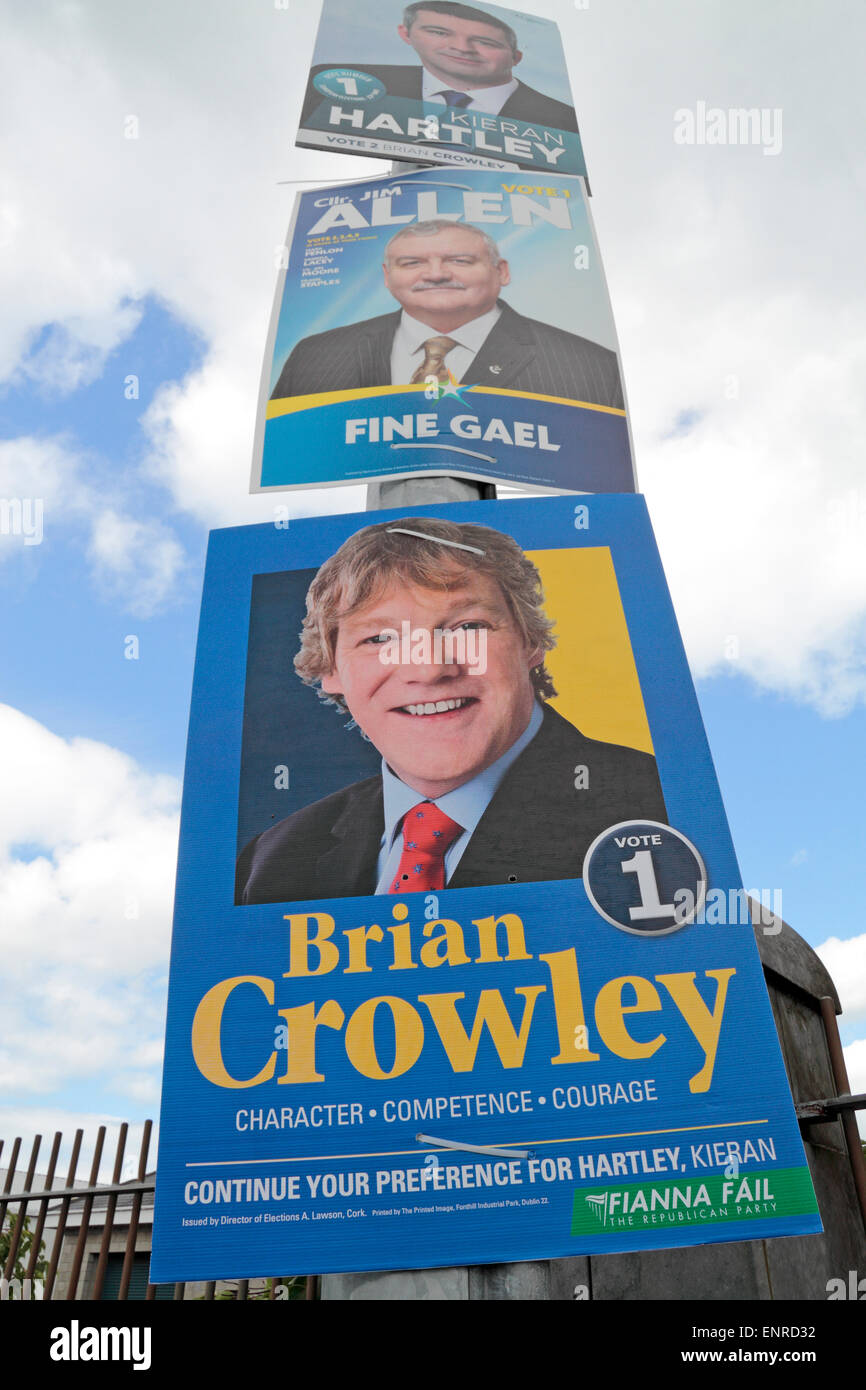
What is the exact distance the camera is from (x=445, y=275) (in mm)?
8320

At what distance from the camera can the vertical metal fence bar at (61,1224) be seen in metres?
5.21

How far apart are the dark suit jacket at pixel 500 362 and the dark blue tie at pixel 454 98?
3.68 m

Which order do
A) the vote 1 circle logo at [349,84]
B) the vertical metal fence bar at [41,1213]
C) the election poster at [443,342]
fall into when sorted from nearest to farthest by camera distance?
the vertical metal fence bar at [41,1213] → the election poster at [443,342] → the vote 1 circle logo at [349,84]

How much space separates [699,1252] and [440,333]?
647 centimetres

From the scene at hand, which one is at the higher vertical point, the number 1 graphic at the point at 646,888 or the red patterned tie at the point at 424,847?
the red patterned tie at the point at 424,847

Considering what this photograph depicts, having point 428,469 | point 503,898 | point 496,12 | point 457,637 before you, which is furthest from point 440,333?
point 496,12

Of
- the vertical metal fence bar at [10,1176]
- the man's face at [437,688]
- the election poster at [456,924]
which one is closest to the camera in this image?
the election poster at [456,924]

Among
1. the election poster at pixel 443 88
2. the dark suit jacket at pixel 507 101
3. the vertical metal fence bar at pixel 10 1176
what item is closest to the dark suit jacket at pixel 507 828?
the vertical metal fence bar at pixel 10 1176

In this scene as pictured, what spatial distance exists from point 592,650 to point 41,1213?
449 cm

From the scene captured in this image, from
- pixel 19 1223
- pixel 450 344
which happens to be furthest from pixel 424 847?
pixel 450 344

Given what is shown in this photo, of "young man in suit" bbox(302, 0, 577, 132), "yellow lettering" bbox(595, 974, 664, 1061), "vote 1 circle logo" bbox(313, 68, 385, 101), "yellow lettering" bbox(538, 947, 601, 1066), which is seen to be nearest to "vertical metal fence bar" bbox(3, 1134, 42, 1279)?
"yellow lettering" bbox(538, 947, 601, 1066)

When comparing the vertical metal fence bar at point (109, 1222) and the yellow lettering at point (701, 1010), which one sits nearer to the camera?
the yellow lettering at point (701, 1010)

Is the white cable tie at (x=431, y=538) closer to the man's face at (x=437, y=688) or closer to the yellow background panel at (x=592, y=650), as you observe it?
the man's face at (x=437, y=688)

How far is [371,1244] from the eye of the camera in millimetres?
4223
